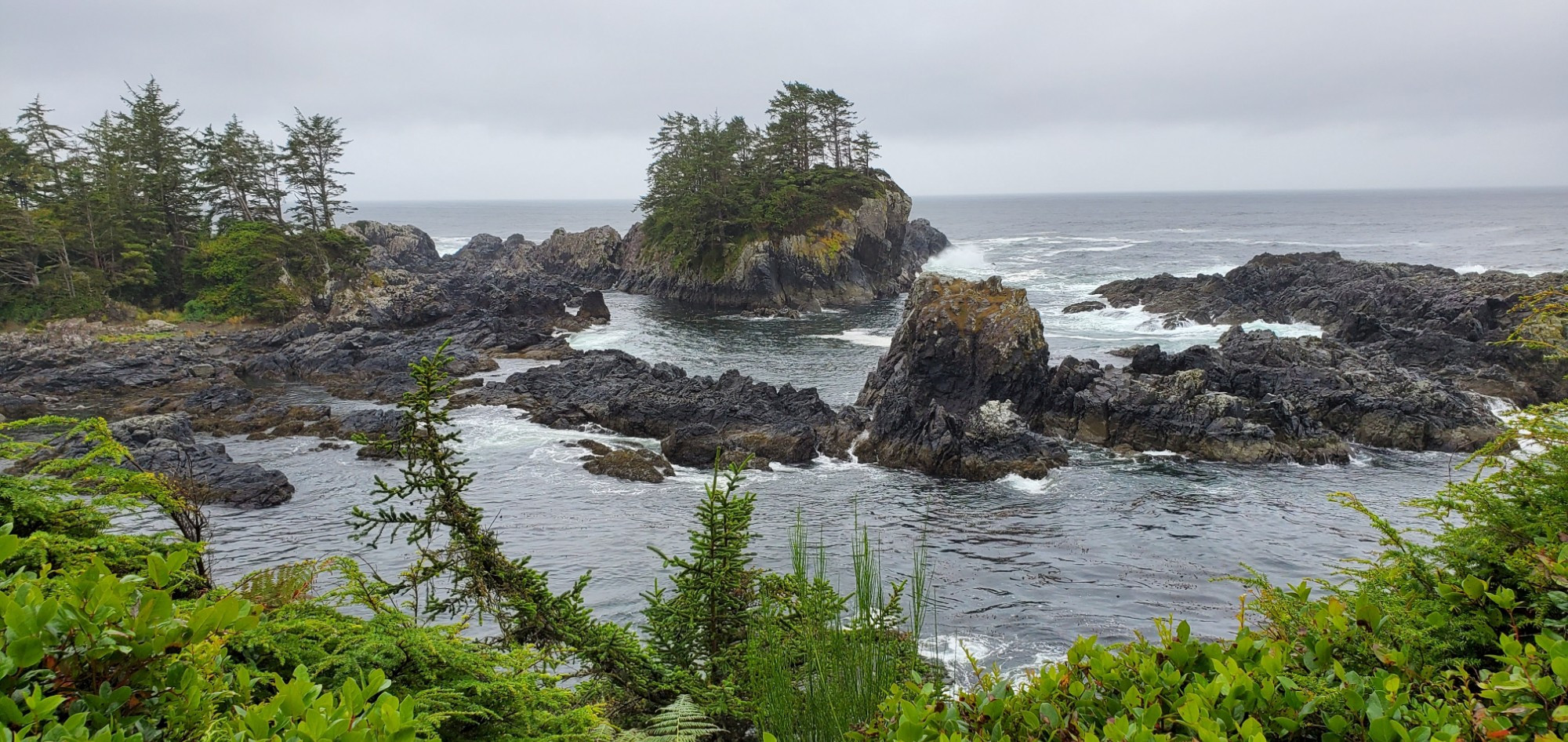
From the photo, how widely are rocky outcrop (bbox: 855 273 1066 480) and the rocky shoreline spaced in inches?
3.0

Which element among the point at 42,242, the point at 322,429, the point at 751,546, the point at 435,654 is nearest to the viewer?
the point at 435,654

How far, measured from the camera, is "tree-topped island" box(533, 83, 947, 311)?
62.7 meters

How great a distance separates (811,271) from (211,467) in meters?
45.1

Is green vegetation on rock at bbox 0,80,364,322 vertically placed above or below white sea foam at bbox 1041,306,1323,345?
above

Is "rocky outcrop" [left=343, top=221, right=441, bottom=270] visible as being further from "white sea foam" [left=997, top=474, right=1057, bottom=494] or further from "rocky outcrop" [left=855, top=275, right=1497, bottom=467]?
"white sea foam" [left=997, top=474, right=1057, bottom=494]

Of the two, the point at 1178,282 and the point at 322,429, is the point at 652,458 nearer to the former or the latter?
the point at 322,429

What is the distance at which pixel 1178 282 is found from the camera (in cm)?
5788

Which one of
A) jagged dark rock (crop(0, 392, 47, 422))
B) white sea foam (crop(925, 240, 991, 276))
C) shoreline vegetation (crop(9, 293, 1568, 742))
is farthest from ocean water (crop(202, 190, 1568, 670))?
white sea foam (crop(925, 240, 991, 276))

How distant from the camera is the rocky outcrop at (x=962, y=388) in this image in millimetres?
25094

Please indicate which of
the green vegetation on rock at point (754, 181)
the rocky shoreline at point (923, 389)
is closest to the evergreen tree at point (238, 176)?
the rocky shoreline at point (923, 389)

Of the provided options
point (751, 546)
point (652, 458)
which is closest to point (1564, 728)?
point (751, 546)

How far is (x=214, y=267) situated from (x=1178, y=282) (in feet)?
206

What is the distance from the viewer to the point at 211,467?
22.8 metres

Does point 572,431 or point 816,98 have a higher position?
point 816,98
